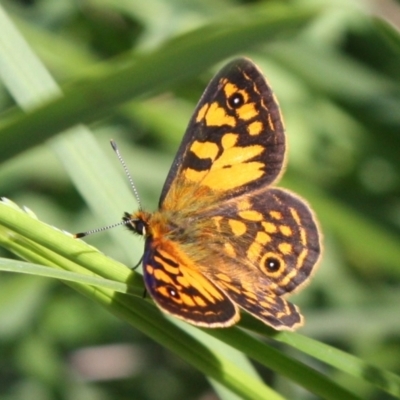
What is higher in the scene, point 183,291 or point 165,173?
point 165,173

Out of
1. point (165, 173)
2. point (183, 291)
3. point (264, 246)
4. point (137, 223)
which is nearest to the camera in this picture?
point (183, 291)

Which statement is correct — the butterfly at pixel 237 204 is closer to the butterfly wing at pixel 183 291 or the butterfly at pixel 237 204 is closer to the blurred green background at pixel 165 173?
the butterfly wing at pixel 183 291

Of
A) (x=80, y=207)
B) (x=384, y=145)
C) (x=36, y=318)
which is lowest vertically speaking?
(x=384, y=145)

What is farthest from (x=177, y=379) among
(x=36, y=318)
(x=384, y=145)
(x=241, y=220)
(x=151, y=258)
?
(x=151, y=258)

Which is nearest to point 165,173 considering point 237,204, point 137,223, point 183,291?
point 237,204

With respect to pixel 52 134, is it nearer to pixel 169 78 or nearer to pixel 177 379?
pixel 169 78

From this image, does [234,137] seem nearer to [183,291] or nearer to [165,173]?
[183,291]

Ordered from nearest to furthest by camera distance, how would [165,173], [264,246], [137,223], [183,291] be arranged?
[183,291], [137,223], [264,246], [165,173]

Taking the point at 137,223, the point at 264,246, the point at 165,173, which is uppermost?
the point at 165,173

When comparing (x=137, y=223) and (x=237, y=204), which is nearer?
(x=137, y=223)
